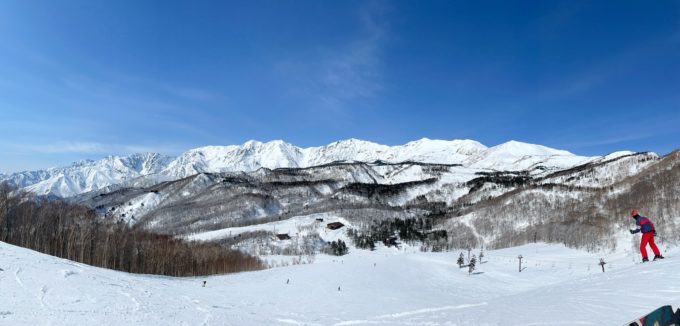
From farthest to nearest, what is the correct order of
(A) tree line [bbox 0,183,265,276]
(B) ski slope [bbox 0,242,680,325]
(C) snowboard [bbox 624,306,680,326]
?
(A) tree line [bbox 0,183,265,276], (B) ski slope [bbox 0,242,680,325], (C) snowboard [bbox 624,306,680,326]

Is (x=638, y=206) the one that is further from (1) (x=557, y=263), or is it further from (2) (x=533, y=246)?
(1) (x=557, y=263)

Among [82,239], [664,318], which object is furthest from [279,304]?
[82,239]

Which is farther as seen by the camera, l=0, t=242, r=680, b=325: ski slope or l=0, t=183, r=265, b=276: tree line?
l=0, t=183, r=265, b=276: tree line

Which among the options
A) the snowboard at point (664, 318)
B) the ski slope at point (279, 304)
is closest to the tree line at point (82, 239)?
the ski slope at point (279, 304)

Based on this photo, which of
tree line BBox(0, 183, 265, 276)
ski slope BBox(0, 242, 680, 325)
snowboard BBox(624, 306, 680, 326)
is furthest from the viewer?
tree line BBox(0, 183, 265, 276)

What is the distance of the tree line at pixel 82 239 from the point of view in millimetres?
49344

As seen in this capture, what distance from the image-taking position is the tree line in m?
49.3

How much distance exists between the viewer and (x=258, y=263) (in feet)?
328

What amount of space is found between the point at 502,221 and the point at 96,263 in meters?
154

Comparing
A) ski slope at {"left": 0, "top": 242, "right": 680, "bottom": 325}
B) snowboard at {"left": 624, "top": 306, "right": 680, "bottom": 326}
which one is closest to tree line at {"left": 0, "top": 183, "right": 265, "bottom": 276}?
ski slope at {"left": 0, "top": 242, "right": 680, "bottom": 325}

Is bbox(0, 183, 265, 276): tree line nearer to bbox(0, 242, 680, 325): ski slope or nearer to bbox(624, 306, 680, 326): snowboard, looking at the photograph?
bbox(0, 242, 680, 325): ski slope

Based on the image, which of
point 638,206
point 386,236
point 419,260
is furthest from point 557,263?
point 386,236

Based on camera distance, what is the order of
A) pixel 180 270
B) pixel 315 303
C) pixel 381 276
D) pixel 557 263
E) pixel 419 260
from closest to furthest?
1. pixel 315 303
2. pixel 381 276
3. pixel 557 263
4. pixel 419 260
5. pixel 180 270

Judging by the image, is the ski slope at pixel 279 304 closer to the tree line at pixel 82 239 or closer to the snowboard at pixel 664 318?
the snowboard at pixel 664 318
